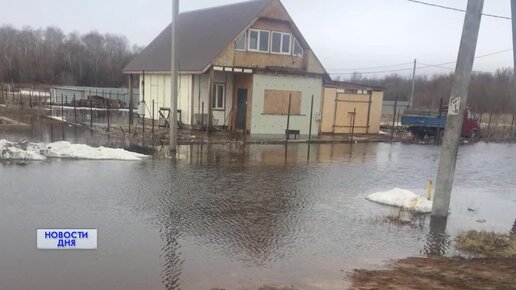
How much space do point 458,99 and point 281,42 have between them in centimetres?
1739

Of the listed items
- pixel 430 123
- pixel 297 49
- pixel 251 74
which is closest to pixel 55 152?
pixel 251 74

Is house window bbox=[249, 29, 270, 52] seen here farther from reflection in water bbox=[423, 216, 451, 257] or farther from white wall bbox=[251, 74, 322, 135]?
reflection in water bbox=[423, 216, 451, 257]

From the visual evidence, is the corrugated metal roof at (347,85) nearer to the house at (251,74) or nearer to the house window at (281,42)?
the house at (251,74)

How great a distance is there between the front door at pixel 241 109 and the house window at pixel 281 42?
3.01 meters

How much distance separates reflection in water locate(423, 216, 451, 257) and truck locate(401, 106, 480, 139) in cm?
2095

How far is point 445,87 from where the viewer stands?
92.5 metres

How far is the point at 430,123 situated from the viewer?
28812 mm

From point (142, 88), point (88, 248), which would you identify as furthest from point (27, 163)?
point (142, 88)

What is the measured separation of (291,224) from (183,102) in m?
19.0

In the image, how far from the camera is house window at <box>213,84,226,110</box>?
1018 inches

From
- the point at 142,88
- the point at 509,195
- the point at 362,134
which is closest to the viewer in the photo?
the point at 509,195

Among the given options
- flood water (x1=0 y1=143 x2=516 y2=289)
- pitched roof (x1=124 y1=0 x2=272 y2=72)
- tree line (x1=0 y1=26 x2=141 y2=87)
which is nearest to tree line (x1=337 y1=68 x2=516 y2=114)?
pitched roof (x1=124 y1=0 x2=272 y2=72)

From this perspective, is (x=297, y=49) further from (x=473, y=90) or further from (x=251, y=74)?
(x=473, y=90)

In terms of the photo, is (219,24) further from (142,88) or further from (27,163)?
(27,163)
